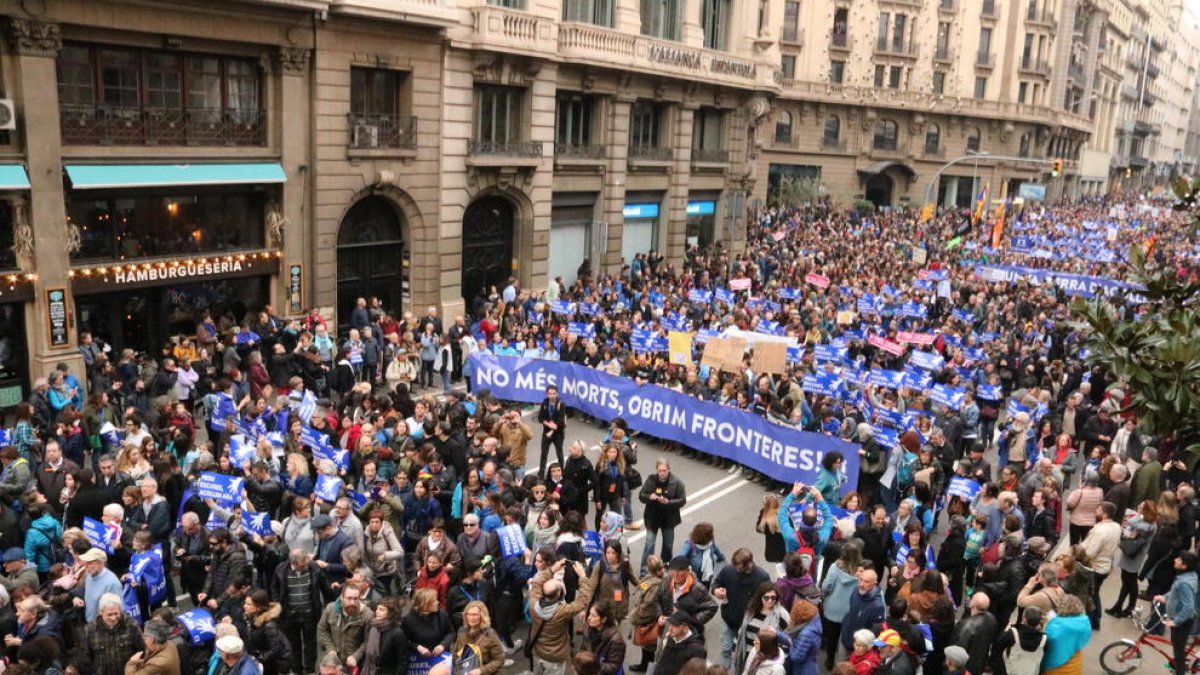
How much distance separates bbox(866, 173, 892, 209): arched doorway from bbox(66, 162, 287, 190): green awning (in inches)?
2077

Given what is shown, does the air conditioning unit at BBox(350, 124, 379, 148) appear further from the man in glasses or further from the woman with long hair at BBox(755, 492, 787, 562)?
the man in glasses

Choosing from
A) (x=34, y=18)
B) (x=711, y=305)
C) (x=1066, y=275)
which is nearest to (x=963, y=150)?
(x=1066, y=275)

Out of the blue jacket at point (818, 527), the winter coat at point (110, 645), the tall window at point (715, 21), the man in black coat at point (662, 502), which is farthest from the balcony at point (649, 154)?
the winter coat at point (110, 645)

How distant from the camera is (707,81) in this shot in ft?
122

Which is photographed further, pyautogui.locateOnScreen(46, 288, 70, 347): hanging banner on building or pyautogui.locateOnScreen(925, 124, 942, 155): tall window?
pyautogui.locateOnScreen(925, 124, 942, 155): tall window

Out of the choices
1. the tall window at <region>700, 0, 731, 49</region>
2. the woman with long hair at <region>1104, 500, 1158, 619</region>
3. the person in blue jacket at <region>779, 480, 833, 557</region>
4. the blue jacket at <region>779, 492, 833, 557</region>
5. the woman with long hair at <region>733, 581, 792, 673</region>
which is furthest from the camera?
the tall window at <region>700, 0, 731, 49</region>

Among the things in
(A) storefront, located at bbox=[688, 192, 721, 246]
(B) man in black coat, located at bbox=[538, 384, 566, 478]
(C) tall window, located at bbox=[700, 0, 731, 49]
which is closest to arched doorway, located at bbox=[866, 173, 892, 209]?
(A) storefront, located at bbox=[688, 192, 721, 246]

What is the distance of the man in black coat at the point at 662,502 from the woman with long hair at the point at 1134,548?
5.68 meters

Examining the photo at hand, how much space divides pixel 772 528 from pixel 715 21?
3037 cm

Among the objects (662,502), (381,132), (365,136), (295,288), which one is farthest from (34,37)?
(662,502)

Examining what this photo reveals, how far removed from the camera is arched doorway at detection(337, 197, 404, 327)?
2638 centimetres

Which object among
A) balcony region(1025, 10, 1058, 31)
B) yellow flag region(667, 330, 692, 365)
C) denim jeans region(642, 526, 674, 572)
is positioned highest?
balcony region(1025, 10, 1058, 31)

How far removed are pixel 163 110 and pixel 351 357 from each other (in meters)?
A: 6.73

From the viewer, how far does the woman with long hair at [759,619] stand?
9.64 metres
